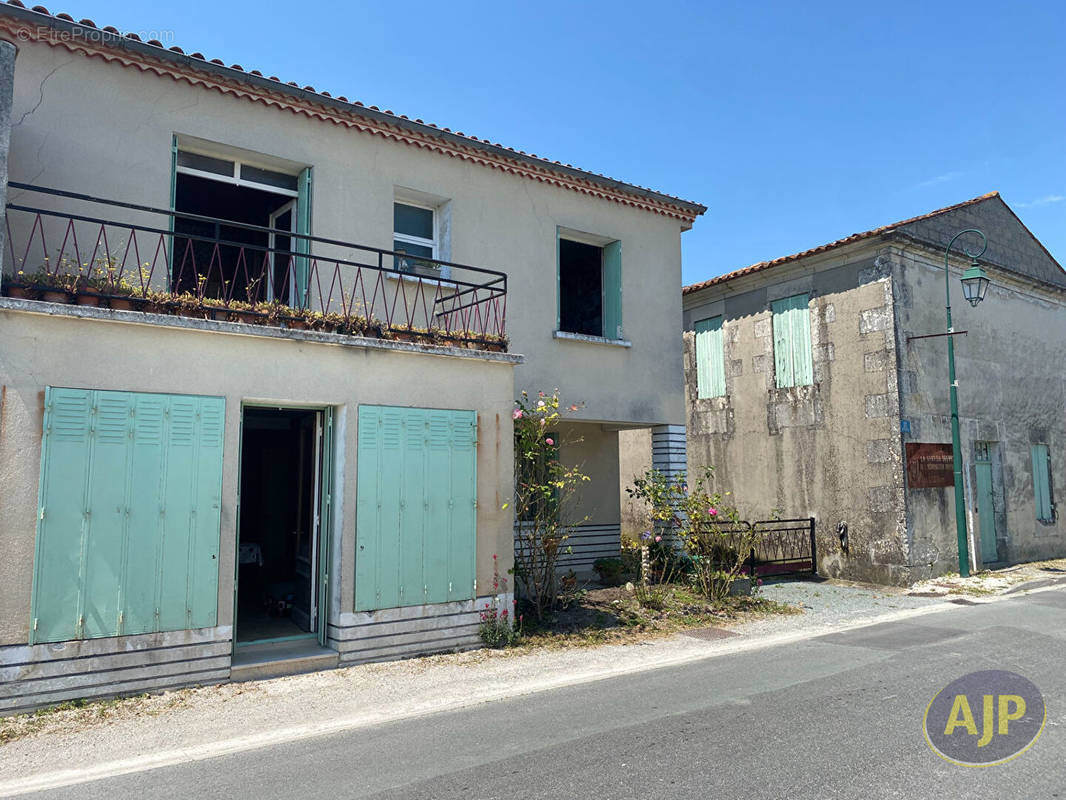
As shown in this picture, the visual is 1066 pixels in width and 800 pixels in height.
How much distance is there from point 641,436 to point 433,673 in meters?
10.7

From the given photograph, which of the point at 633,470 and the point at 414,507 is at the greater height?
the point at 633,470

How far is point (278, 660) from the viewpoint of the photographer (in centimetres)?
712

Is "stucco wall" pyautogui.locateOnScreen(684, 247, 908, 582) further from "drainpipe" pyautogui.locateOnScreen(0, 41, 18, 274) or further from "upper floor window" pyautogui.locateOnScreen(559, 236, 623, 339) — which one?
"drainpipe" pyautogui.locateOnScreen(0, 41, 18, 274)

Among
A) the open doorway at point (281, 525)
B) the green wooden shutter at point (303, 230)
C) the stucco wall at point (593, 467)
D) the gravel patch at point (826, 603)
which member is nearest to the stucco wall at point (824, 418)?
the gravel patch at point (826, 603)

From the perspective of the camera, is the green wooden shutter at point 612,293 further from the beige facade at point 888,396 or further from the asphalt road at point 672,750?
the asphalt road at point 672,750

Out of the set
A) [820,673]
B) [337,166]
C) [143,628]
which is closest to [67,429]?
[143,628]

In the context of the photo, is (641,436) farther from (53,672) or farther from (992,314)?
(53,672)

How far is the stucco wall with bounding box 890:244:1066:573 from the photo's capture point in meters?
13.7

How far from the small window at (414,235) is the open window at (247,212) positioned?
1.36 meters

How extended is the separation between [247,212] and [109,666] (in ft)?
23.0

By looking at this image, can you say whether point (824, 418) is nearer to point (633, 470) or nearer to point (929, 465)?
point (929, 465)

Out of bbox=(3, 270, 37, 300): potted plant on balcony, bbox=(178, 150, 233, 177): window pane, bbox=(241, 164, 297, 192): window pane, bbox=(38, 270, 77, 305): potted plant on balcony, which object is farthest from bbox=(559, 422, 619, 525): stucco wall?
bbox=(3, 270, 37, 300): potted plant on balcony

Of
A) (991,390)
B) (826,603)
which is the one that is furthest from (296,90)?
(991,390)

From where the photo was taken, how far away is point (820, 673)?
7.12 metres
